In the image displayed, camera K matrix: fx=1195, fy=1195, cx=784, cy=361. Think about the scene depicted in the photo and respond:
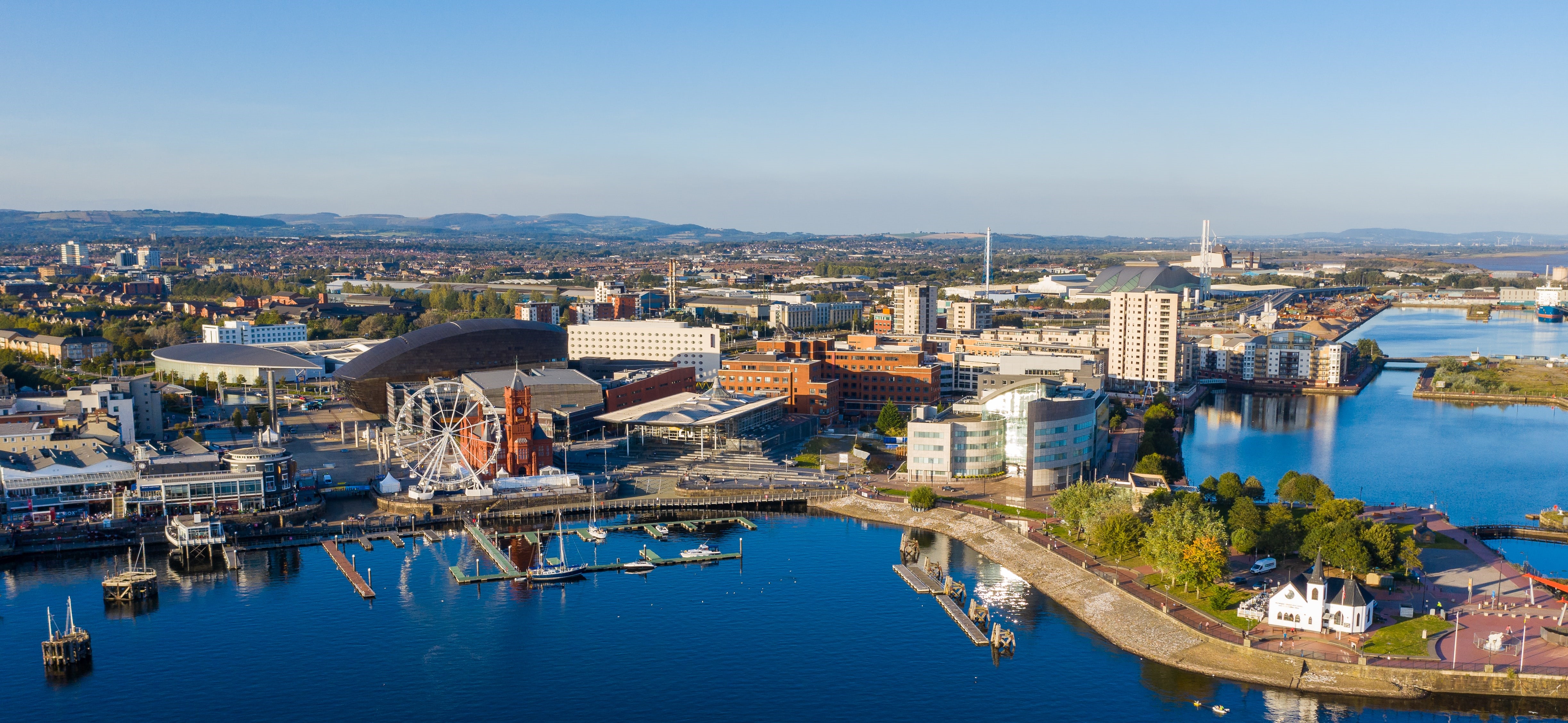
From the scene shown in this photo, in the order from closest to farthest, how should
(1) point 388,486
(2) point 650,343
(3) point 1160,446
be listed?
(1) point 388,486
(3) point 1160,446
(2) point 650,343

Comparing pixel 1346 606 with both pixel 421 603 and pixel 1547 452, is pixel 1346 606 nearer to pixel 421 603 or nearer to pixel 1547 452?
pixel 421 603

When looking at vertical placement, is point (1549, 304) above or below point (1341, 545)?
above

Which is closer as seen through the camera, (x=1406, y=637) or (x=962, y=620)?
(x=1406, y=637)

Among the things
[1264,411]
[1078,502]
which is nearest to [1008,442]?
[1078,502]

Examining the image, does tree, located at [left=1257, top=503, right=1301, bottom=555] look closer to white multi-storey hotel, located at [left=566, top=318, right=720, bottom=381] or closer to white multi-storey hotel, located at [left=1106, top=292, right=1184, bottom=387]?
white multi-storey hotel, located at [left=1106, top=292, right=1184, bottom=387]

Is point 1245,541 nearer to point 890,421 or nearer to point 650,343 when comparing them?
point 890,421

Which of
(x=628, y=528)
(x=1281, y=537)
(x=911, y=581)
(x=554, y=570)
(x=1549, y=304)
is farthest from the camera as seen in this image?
(x=1549, y=304)

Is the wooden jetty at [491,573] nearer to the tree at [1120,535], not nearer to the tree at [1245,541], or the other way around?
the tree at [1120,535]
